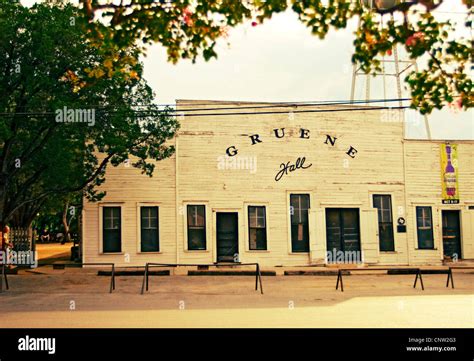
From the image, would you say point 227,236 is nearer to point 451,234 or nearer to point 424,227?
point 424,227

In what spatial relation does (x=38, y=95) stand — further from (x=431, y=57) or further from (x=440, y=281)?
(x=440, y=281)

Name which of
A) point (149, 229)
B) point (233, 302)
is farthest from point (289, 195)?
point (233, 302)

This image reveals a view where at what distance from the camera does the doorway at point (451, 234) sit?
25.9 meters

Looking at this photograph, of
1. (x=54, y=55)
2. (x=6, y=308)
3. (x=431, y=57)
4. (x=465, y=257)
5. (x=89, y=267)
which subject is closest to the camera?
(x=431, y=57)

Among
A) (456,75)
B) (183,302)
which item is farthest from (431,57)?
(183,302)

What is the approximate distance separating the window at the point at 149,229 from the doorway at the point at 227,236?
8.60 ft

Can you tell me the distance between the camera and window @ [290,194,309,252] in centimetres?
2461

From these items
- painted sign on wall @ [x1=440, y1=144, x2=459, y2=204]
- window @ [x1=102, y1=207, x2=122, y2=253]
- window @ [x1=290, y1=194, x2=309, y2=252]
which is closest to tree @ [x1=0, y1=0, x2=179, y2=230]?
window @ [x1=102, y1=207, x2=122, y2=253]

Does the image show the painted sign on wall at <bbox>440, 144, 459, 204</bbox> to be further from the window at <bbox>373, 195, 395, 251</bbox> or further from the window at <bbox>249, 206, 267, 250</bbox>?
the window at <bbox>249, 206, 267, 250</bbox>

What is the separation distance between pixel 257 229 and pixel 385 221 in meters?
5.97

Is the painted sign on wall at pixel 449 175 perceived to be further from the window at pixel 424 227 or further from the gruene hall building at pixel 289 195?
the window at pixel 424 227

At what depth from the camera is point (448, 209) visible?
85.4 feet

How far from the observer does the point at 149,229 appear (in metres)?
24.1

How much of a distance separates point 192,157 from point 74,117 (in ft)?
22.1
